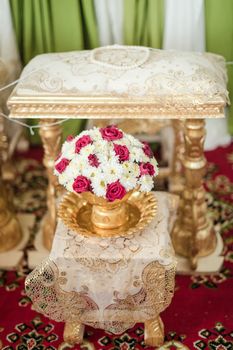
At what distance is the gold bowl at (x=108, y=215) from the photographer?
1813 millimetres

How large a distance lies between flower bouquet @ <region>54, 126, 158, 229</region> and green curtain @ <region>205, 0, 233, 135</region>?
114 centimetres

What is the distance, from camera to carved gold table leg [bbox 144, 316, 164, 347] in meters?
1.92

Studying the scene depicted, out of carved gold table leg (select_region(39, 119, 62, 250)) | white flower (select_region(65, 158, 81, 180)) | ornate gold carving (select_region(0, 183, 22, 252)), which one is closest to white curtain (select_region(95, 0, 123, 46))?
carved gold table leg (select_region(39, 119, 62, 250))

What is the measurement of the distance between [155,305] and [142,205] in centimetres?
37

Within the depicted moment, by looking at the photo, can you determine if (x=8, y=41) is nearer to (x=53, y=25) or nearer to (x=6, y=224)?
(x=53, y=25)

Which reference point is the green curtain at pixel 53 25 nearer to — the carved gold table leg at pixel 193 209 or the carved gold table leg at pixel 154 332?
the carved gold table leg at pixel 193 209

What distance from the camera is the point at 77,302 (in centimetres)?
182

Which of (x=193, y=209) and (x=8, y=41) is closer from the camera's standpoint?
(x=193, y=209)

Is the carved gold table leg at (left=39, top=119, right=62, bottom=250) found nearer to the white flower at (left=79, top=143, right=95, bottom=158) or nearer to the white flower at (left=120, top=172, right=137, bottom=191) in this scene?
the white flower at (left=79, top=143, right=95, bottom=158)

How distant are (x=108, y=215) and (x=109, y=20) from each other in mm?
1277

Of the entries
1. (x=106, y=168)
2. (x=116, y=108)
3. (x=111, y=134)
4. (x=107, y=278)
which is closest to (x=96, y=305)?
(x=107, y=278)

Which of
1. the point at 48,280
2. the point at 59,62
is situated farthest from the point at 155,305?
the point at 59,62

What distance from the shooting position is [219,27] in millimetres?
2674

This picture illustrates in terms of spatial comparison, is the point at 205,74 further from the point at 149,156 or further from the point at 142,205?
the point at 142,205
